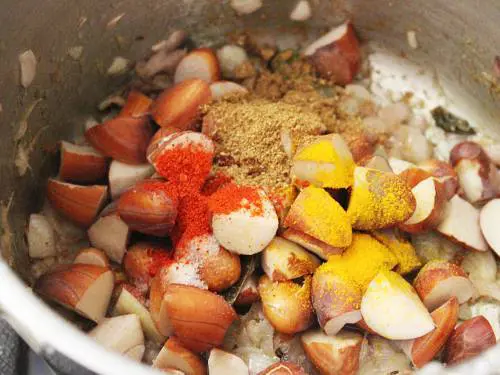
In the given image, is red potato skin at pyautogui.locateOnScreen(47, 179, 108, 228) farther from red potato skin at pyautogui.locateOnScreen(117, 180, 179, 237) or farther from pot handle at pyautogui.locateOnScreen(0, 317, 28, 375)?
pot handle at pyautogui.locateOnScreen(0, 317, 28, 375)

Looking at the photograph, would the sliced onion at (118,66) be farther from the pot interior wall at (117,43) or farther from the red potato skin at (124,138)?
the red potato skin at (124,138)

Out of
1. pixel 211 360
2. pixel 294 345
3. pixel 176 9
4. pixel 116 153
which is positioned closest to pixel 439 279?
pixel 294 345

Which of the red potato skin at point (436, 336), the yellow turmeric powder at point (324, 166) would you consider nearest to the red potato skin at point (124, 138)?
the yellow turmeric powder at point (324, 166)

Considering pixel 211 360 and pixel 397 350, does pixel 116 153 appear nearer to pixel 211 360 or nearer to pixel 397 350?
pixel 211 360

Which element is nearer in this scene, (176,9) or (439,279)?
(439,279)

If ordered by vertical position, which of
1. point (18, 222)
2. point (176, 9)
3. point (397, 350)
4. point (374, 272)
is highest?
point (176, 9)

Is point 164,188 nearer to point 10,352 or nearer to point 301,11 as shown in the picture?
point 10,352

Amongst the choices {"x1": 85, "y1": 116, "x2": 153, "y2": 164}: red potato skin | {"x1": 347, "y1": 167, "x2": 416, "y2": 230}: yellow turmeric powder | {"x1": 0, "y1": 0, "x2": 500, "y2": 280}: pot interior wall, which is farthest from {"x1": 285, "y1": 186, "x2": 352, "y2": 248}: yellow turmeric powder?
{"x1": 0, "y1": 0, "x2": 500, "y2": 280}: pot interior wall

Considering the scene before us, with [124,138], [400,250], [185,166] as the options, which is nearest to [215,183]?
[185,166]
